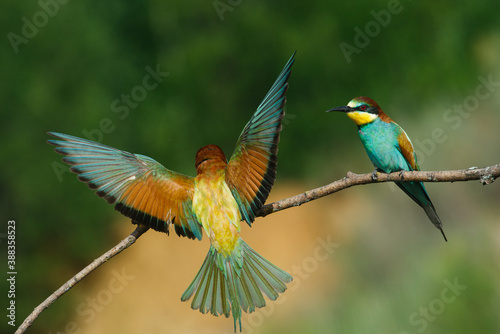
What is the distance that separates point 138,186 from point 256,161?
362 millimetres

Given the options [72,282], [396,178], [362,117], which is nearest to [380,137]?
[362,117]

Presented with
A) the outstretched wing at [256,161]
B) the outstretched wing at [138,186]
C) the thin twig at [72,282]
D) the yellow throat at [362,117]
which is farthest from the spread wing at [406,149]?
the thin twig at [72,282]

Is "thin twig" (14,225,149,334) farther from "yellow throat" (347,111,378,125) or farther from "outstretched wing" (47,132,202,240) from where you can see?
Answer: "yellow throat" (347,111,378,125)

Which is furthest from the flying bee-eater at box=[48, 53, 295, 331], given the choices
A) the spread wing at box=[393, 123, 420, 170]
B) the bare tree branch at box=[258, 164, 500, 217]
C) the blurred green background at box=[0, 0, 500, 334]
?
the blurred green background at box=[0, 0, 500, 334]

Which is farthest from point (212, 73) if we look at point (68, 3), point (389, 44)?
point (389, 44)

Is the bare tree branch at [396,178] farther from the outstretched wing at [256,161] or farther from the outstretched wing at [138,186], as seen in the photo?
the outstretched wing at [138,186]

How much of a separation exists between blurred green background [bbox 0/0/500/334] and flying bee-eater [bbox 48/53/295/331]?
2.07 metres

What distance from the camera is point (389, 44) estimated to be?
6105mm

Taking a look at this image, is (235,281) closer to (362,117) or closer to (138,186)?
(138,186)

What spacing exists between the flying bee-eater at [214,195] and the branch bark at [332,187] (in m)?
0.10

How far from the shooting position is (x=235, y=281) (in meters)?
1.77

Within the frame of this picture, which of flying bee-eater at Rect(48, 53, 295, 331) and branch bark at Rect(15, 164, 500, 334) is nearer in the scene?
branch bark at Rect(15, 164, 500, 334)

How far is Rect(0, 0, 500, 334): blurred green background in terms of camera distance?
486cm

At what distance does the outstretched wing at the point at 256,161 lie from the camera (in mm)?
1624
